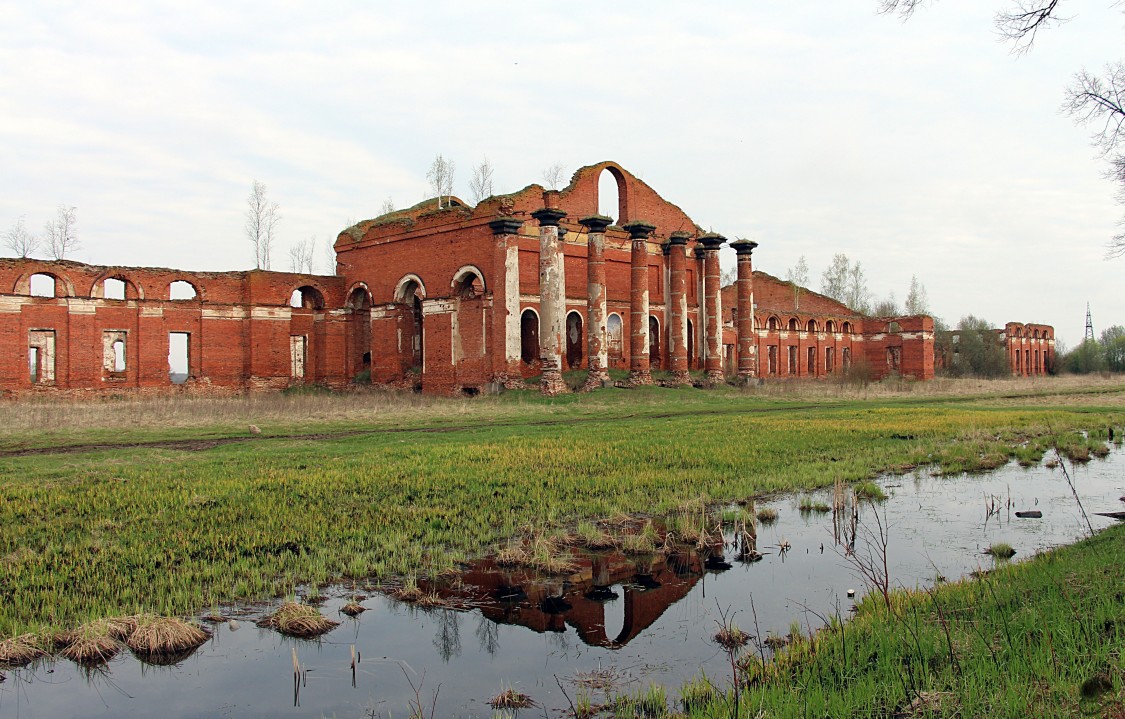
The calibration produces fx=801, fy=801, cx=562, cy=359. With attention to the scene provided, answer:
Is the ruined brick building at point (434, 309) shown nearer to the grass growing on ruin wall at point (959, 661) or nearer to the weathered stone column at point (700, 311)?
the weathered stone column at point (700, 311)

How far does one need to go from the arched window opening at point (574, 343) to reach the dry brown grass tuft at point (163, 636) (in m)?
32.8

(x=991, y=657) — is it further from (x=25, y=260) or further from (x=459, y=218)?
(x=25, y=260)

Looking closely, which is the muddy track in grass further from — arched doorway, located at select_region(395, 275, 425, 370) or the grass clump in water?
arched doorway, located at select_region(395, 275, 425, 370)

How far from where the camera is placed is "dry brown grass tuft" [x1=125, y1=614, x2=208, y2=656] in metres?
5.33

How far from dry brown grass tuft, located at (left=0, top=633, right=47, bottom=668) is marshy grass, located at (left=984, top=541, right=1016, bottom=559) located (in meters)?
7.88

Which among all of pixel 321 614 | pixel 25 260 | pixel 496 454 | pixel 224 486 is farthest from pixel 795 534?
pixel 25 260

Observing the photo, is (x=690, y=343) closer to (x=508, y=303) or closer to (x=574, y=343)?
(x=574, y=343)

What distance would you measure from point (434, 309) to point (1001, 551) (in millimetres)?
29457

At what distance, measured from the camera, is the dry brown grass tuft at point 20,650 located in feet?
16.6

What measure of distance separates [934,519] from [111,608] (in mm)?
8461

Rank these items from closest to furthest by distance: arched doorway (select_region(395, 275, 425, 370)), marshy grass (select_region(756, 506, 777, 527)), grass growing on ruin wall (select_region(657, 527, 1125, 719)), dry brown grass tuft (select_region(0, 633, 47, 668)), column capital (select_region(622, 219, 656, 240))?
grass growing on ruin wall (select_region(657, 527, 1125, 719)) < dry brown grass tuft (select_region(0, 633, 47, 668)) < marshy grass (select_region(756, 506, 777, 527)) < column capital (select_region(622, 219, 656, 240)) < arched doorway (select_region(395, 275, 425, 370))

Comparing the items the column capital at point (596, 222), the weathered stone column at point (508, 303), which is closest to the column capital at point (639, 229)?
the column capital at point (596, 222)

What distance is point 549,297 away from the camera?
31938mm

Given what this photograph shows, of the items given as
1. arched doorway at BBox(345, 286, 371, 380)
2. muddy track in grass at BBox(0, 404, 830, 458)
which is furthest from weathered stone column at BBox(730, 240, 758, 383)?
arched doorway at BBox(345, 286, 371, 380)
